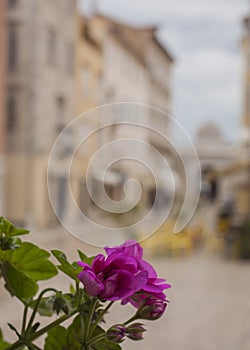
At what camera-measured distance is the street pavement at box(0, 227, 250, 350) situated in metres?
2.14

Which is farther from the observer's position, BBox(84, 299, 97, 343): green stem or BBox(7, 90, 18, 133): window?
BBox(7, 90, 18, 133): window

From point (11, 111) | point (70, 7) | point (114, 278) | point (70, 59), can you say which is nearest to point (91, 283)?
point (114, 278)

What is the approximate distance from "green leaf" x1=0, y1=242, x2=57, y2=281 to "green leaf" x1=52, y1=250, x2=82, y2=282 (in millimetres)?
29

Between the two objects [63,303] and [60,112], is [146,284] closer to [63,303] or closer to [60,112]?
[63,303]

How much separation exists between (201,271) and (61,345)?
12.3 ft

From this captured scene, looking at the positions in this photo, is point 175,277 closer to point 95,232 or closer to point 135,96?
point 95,232

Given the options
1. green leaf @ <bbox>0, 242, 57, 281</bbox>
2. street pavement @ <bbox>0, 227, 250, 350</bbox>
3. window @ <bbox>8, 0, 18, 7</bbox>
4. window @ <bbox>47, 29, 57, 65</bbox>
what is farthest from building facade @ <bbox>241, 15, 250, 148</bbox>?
green leaf @ <bbox>0, 242, 57, 281</bbox>

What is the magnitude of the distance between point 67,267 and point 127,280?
0.02 meters

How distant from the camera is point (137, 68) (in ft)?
39.3

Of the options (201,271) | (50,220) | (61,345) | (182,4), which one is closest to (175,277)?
(201,271)

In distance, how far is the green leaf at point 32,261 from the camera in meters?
0.28

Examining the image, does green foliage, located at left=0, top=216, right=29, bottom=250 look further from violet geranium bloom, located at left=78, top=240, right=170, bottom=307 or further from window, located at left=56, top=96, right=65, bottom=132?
window, located at left=56, top=96, right=65, bottom=132

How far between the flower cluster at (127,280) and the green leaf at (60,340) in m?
0.04

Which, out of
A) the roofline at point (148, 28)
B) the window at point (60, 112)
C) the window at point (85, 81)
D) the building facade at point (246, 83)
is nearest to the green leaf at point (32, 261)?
the building facade at point (246, 83)
